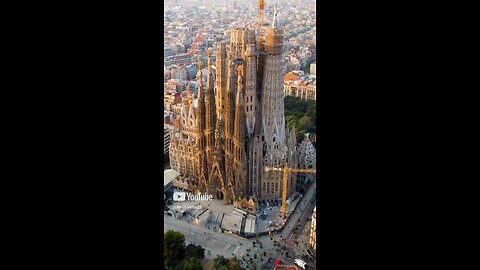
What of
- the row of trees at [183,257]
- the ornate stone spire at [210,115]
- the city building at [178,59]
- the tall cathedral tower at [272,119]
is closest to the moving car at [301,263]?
the row of trees at [183,257]

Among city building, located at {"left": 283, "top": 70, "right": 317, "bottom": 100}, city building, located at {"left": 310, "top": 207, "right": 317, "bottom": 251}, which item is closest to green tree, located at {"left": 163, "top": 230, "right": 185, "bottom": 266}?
city building, located at {"left": 310, "top": 207, "right": 317, "bottom": 251}

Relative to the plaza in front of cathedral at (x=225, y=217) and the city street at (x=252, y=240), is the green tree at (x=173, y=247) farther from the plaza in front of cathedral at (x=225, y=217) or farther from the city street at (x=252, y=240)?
the plaza in front of cathedral at (x=225, y=217)

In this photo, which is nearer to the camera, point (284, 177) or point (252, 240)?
point (252, 240)

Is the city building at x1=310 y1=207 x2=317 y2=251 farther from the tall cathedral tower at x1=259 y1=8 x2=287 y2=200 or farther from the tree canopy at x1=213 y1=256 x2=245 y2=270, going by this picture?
the tree canopy at x1=213 y1=256 x2=245 y2=270

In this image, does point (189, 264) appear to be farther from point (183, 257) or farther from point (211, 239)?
point (211, 239)

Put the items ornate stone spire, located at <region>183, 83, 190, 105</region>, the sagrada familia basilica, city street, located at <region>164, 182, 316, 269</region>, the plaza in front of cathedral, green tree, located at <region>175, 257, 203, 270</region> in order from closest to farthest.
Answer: green tree, located at <region>175, 257, 203, 270</region> → city street, located at <region>164, 182, 316, 269</region> → the plaza in front of cathedral → the sagrada familia basilica → ornate stone spire, located at <region>183, 83, 190, 105</region>

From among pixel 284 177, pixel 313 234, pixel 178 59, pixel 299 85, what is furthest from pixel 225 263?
pixel 178 59

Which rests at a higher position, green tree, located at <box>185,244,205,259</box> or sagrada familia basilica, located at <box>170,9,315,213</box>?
sagrada familia basilica, located at <box>170,9,315,213</box>
